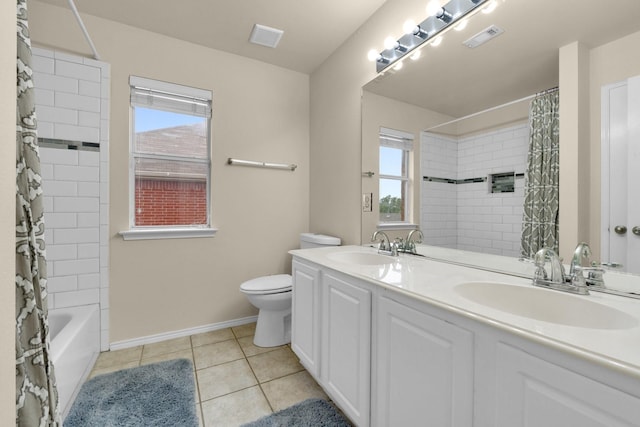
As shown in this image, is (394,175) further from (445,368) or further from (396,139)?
(445,368)

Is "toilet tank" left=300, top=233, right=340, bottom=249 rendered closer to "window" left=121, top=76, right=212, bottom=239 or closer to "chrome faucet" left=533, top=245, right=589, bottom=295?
"window" left=121, top=76, right=212, bottom=239

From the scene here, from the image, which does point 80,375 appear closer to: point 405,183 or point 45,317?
point 45,317

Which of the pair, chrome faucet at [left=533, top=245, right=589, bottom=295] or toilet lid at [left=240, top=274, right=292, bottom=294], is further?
toilet lid at [left=240, top=274, right=292, bottom=294]

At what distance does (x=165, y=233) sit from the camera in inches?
88.8

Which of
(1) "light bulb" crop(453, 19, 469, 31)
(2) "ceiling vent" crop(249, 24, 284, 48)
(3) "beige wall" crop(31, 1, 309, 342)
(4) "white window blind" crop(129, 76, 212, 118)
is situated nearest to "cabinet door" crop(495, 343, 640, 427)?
(1) "light bulb" crop(453, 19, 469, 31)

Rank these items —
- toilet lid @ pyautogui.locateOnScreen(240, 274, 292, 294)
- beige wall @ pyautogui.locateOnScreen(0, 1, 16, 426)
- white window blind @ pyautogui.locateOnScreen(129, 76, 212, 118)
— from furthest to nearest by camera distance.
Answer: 1. white window blind @ pyautogui.locateOnScreen(129, 76, 212, 118)
2. toilet lid @ pyautogui.locateOnScreen(240, 274, 292, 294)
3. beige wall @ pyautogui.locateOnScreen(0, 1, 16, 426)

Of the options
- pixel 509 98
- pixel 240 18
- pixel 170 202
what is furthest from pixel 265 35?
pixel 509 98

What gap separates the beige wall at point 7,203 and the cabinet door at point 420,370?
1038 mm

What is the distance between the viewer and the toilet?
2.09 meters

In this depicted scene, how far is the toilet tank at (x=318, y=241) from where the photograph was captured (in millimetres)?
2359

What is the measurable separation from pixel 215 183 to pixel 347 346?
5.89 ft

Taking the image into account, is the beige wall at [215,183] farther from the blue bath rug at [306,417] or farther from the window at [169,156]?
the blue bath rug at [306,417]

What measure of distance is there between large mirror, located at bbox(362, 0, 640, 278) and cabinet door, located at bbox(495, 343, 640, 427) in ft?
2.08

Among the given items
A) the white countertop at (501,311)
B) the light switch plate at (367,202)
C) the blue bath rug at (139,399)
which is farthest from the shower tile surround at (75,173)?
the light switch plate at (367,202)
